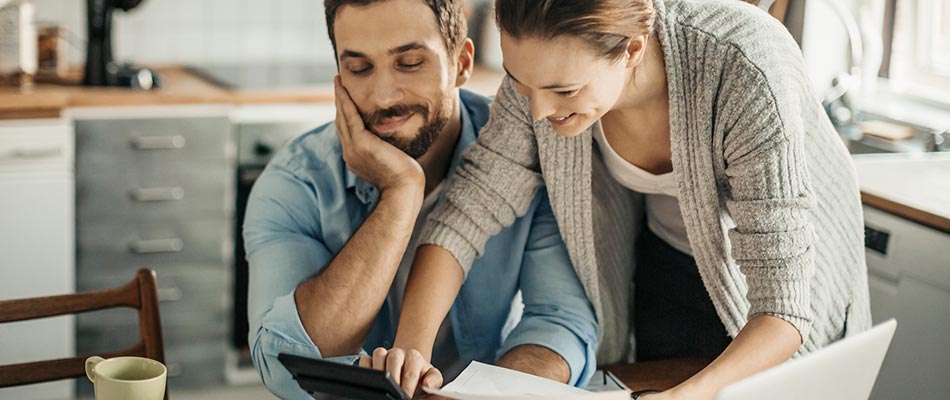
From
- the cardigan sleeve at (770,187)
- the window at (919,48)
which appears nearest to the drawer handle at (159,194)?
the cardigan sleeve at (770,187)

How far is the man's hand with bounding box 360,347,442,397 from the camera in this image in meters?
1.33

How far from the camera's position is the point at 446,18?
163cm

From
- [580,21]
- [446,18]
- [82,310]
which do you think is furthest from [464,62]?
[82,310]

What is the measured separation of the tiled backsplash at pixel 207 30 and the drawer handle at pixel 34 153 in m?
0.59

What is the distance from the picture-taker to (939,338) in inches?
86.4

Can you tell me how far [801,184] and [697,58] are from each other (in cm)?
21

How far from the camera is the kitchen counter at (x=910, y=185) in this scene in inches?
84.5

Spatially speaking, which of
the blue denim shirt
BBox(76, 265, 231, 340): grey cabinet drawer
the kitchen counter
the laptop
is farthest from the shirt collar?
BBox(76, 265, 231, 340): grey cabinet drawer

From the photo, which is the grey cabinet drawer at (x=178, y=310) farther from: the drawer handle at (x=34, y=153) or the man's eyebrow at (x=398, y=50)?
the man's eyebrow at (x=398, y=50)

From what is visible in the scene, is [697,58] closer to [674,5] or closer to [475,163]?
[674,5]

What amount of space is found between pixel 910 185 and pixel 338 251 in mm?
1341

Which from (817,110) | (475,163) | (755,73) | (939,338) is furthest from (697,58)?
(939,338)

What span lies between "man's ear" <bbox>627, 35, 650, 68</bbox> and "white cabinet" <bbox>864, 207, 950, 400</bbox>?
1.04 metres

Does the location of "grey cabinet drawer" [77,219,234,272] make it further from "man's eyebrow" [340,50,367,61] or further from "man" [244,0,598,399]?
"man's eyebrow" [340,50,367,61]
